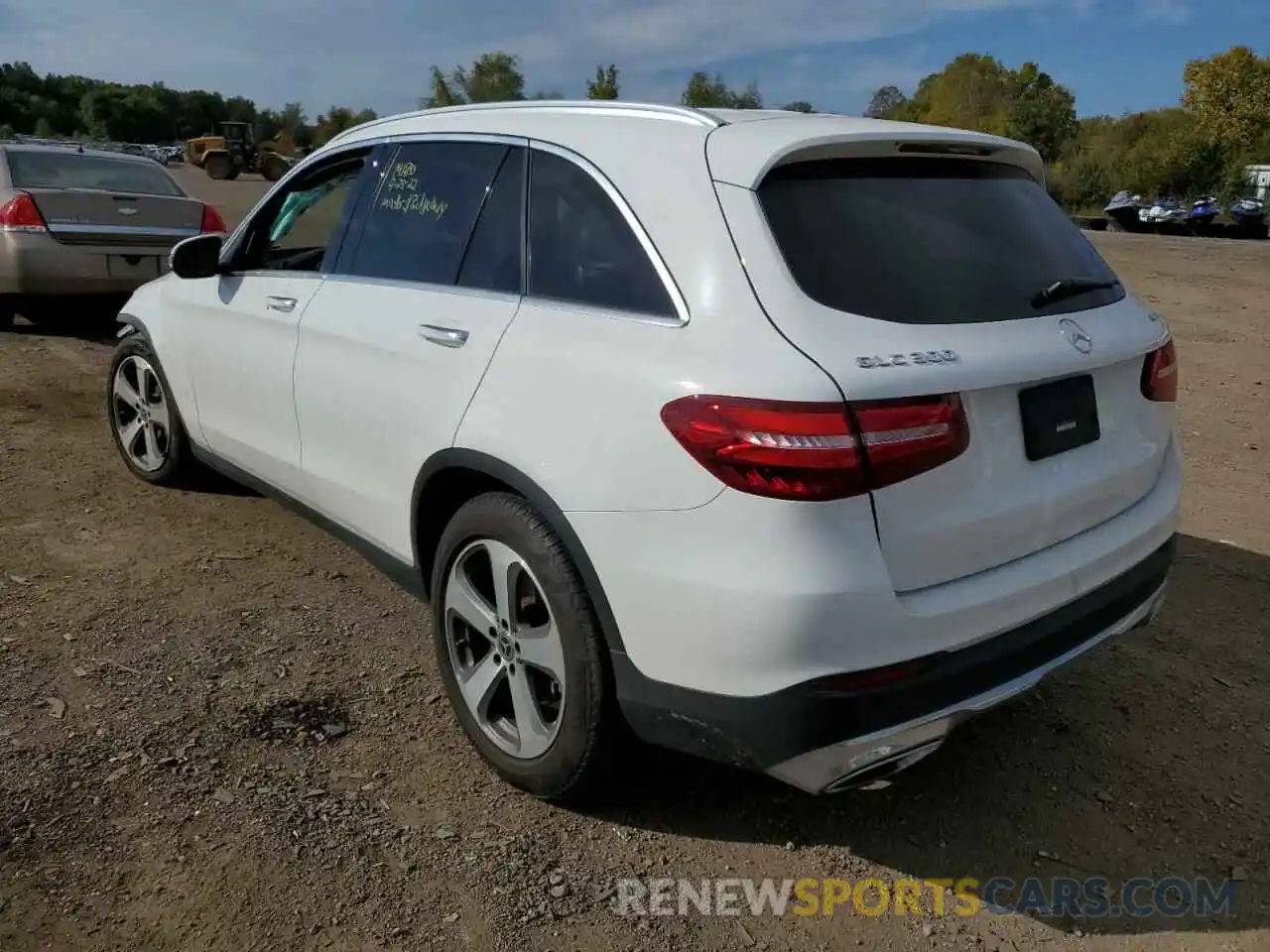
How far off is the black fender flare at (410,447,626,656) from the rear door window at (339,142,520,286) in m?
0.59

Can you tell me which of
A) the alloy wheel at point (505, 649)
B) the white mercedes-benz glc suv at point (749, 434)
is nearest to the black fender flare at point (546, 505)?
the white mercedes-benz glc suv at point (749, 434)

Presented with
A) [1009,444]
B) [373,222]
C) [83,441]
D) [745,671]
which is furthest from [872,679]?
[83,441]

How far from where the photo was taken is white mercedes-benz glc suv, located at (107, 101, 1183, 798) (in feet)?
7.04

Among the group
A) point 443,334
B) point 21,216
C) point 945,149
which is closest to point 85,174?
point 21,216

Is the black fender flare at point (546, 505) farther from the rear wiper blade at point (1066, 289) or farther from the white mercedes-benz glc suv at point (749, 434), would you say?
the rear wiper blade at point (1066, 289)

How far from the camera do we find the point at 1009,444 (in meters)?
2.32

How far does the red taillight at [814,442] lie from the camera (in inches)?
82.3

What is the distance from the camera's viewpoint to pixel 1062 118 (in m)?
59.2

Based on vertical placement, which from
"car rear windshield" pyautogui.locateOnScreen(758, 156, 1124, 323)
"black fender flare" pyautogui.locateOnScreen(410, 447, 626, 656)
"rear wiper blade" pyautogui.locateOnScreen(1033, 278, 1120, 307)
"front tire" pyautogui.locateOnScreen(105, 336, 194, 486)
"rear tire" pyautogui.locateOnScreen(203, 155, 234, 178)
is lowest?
"rear tire" pyautogui.locateOnScreen(203, 155, 234, 178)

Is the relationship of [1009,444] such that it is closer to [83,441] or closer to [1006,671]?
[1006,671]

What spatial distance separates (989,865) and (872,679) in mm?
838

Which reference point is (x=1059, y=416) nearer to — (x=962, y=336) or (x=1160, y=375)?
(x=962, y=336)

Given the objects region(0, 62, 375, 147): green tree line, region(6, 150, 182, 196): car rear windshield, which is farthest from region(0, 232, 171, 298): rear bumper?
region(0, 62, 375, 147): green tree line

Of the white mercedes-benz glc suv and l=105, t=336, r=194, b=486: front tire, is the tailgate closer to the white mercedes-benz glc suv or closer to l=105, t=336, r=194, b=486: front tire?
the white mercedes-benz glc suv
